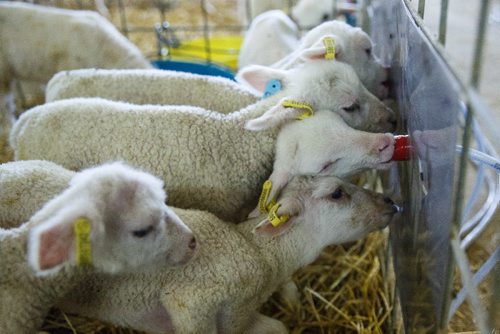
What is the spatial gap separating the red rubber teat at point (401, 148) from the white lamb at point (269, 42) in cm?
193

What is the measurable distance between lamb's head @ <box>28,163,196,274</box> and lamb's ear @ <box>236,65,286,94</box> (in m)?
1.06

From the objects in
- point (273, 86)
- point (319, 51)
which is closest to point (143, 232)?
point (273, 86)

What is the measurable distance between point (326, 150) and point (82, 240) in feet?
3.77

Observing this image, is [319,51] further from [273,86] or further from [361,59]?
[361,59]

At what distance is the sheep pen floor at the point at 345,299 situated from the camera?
8.83 feet

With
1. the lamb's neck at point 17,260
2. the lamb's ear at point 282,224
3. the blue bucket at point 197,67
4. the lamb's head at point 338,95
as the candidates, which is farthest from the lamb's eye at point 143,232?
the blue bucket at point 197,67

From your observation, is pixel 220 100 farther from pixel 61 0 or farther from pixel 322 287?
pixel 61 0

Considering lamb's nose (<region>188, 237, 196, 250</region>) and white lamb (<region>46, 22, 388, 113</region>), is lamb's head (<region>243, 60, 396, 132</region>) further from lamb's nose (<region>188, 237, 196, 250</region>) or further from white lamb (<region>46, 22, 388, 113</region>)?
lamb's nose (<region>188, 237, 196, 250</region>)

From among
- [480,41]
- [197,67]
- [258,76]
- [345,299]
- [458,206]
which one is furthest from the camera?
[197,67]

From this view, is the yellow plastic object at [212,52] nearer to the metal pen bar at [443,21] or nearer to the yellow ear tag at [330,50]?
the yellow ear tag at [330,50]

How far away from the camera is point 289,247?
2.31m

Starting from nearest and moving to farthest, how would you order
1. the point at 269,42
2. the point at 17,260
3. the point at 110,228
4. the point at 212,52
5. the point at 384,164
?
the point at 110,228 → the point at 17,260 → the point at 384,164 → the point at 269,42 → the point at 212,52

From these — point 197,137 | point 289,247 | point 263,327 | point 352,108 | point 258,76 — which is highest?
point 258,76

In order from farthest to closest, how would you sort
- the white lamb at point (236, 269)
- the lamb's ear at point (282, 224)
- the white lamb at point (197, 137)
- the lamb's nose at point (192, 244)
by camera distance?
the white lamb at point (197, 137)
the lamb's ear at point (282, 224)
the white lamb at point (236, 269)
the lamb's nose at point (192, 244)
